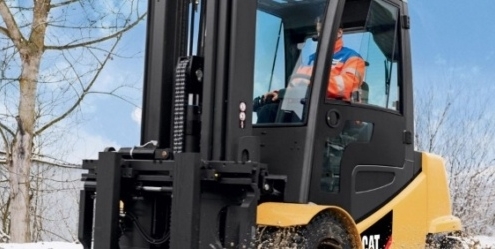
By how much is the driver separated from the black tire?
725mm

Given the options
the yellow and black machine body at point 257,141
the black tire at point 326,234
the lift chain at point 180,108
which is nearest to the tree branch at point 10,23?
the yellow and black machine body at point 257,141

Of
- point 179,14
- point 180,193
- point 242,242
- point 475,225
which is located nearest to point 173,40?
point 179,14

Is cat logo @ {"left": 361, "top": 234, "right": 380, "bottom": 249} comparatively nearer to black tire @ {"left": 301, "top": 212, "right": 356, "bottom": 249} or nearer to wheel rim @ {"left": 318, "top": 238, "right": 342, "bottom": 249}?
black tire @ {"left": 301, "top": 212, "right": 356, "bottom": 249}

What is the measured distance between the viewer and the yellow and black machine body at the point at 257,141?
149 inches

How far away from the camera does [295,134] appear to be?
4.12 meters

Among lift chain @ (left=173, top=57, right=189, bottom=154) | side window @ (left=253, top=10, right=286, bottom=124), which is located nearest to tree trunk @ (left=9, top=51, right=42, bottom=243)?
side window @ (left=253, top=10, right=286, bottom=124)

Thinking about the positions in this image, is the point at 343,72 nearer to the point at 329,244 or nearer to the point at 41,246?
the point at 329,244

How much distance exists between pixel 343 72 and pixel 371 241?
3.84 feet

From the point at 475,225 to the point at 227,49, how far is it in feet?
35.9

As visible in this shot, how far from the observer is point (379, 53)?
4754mm

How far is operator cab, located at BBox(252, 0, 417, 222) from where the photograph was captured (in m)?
4.13

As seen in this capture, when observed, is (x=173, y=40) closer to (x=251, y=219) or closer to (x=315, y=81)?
(x=315, y=81)

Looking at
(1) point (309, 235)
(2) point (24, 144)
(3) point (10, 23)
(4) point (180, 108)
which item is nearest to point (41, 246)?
(2) point (24, 144)

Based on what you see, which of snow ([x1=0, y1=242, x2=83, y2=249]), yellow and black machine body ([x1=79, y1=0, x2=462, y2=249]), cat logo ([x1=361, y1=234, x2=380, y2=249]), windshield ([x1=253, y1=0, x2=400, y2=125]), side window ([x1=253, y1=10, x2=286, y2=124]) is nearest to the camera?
yellow and black machine body ([x1=79, y1=0, x2=462, y2=249])
